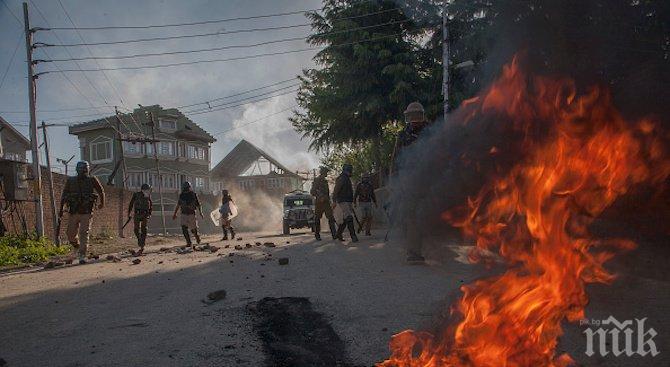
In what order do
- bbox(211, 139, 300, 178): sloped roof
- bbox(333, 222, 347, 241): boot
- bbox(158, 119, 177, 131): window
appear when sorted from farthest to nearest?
bbox(211, 139, 300, 178): sloped roof → bbox(158, 119, 177, 131): window → bbox(333, 222, 347, 241): boot

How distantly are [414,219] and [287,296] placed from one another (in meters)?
2.26

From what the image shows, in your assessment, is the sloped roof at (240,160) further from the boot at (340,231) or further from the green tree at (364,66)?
the boot at (340,231)

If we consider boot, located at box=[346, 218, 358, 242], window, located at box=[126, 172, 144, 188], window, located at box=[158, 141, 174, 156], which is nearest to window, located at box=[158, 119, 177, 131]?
window, located at box=[158, 141, 174, 156]

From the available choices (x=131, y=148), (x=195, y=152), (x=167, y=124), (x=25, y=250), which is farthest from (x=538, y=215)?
(x=195, y=152)

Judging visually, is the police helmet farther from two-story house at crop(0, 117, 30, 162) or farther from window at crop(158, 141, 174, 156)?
window at crop(158, 141, 174, 156)

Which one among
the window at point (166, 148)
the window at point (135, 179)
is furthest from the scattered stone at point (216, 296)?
the window at point (166, 148)

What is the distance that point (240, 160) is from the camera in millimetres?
57500

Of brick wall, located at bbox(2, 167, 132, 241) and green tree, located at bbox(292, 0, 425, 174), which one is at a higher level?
green tree, located at bbox(292, 0, 425, 174)

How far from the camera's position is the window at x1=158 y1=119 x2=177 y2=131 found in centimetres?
4609

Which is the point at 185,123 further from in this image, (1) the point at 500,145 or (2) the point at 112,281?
(1) the point at 500,145

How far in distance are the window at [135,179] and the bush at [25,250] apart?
29.6m

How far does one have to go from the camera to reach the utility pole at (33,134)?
627 inches

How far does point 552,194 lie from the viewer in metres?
3.42

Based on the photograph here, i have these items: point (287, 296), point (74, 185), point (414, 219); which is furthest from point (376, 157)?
point (287, 296)
